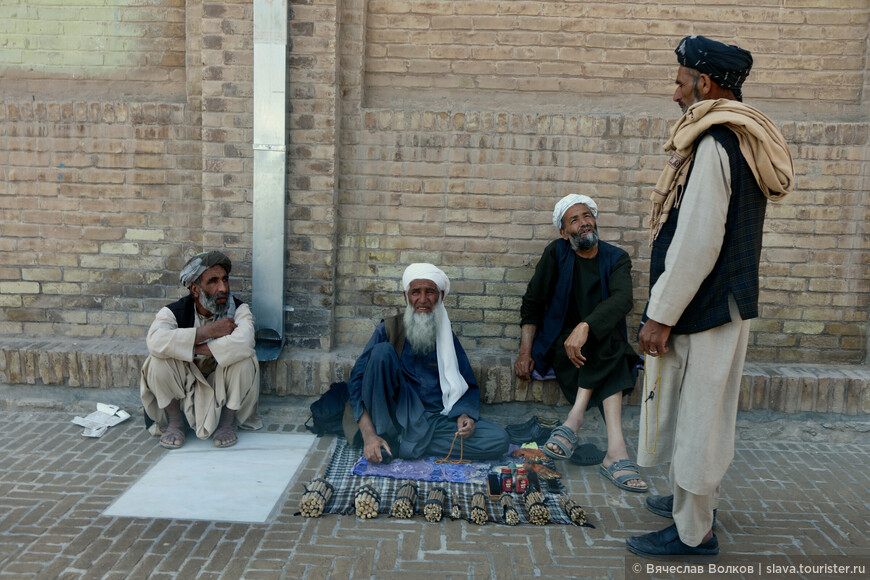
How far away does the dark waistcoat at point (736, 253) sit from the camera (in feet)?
9.63

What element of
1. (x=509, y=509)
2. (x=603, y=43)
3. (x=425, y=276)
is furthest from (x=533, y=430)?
(x=603, y=43)

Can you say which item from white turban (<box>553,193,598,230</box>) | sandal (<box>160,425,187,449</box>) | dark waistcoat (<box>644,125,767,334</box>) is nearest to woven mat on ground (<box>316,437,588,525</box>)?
sandal (<box>160,425,187,449</box>)

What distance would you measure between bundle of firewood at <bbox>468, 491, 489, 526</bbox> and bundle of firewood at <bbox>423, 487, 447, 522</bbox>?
15 cm

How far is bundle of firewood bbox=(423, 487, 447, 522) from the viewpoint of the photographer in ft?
11.4

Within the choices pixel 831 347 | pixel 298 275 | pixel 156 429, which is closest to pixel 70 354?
pixel 156 429

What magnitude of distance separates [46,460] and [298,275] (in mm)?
1869

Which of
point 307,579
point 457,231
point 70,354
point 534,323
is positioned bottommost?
point 307,579

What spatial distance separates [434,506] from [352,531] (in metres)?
0.42

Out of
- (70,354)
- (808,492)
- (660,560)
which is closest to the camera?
(660,560)

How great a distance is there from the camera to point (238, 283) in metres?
4.91

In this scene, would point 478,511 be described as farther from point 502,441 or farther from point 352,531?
point 502,441

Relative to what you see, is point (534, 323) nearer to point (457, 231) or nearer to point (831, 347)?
point (457, 231)

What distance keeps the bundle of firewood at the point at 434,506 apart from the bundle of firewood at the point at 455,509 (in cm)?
5

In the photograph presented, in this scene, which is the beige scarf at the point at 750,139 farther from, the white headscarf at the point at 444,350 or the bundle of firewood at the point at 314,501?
the bundle of firewood at the point at 314,501
